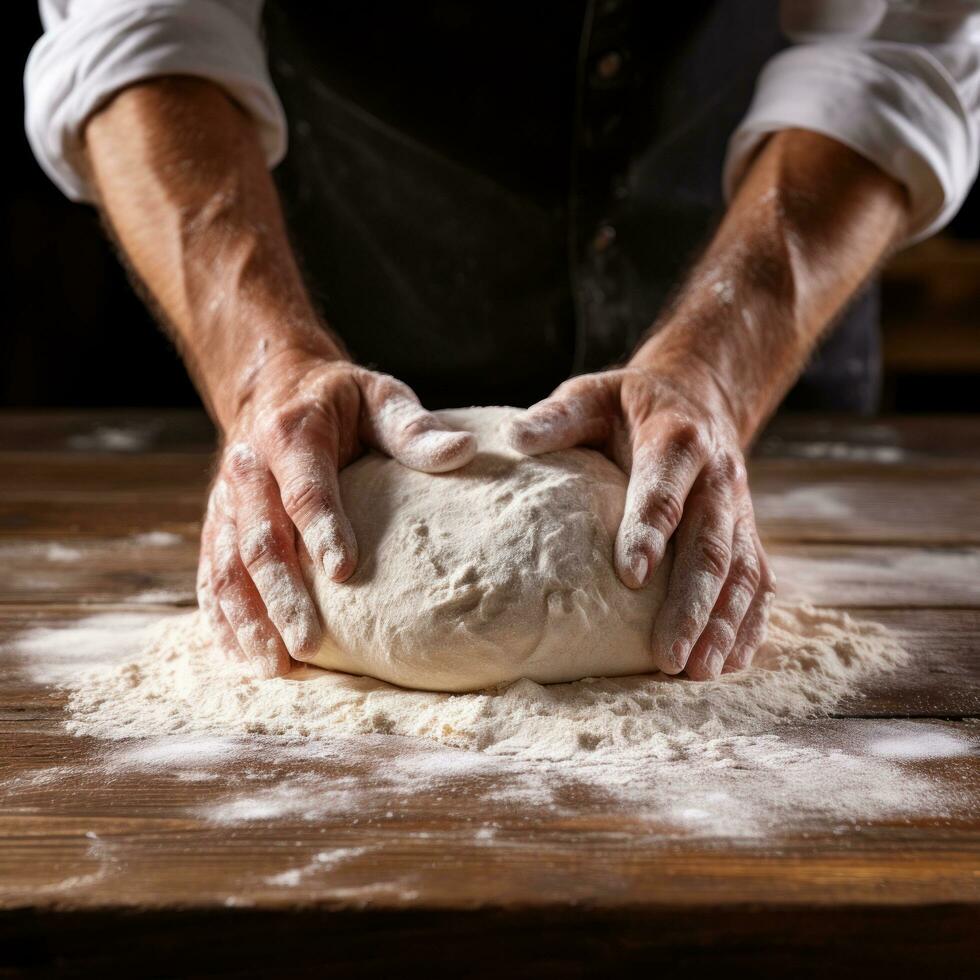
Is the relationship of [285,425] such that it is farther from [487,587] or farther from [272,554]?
[487,587]

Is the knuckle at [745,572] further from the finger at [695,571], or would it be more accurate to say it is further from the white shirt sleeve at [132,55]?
the white shirt sleeve at [132,55]

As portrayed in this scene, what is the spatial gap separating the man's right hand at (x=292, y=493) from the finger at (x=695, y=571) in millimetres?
228

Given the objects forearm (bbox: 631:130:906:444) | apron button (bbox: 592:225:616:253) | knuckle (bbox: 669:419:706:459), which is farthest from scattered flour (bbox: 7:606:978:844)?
apron button (bbox: 592:225:616:253)

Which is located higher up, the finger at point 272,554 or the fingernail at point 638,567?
the fingernail at point 638,567

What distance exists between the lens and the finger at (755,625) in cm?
101

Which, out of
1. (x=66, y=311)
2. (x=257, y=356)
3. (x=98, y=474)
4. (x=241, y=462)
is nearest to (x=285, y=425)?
(x=241, y=462)

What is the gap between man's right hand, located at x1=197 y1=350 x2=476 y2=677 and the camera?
0.99 meters

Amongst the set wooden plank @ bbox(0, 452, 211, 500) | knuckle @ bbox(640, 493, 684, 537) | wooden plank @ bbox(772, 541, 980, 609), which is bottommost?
wooden plank @ bbox(0, 452, 211, 500)

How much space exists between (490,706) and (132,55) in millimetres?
1056

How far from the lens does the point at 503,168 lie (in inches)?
74.4

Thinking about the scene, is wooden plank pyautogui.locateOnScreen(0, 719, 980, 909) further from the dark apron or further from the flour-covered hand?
the dark apron

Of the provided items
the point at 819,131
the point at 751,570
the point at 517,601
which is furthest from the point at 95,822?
the point at 819,131

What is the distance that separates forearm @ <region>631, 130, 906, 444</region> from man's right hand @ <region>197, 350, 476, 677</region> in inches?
12.2

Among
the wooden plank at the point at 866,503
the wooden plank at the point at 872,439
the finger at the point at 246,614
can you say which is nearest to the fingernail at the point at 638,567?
the finger at the point at 246,614
